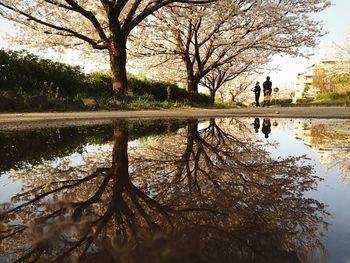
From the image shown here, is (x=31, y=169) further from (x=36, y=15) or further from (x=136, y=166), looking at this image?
(x=36, y=15)

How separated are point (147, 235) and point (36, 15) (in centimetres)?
1491

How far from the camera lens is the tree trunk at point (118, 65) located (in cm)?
1285

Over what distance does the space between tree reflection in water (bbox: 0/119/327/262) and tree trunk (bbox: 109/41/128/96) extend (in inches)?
428

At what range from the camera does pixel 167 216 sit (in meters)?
1.38

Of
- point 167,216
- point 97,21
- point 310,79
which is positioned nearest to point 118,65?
point 97,21

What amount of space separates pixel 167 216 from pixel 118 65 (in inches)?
480

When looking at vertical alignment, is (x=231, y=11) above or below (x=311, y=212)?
above

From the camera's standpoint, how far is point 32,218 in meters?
1.37

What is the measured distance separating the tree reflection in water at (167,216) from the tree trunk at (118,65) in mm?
10860

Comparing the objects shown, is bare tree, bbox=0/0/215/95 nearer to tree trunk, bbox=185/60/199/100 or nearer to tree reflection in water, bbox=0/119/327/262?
tree trunk, bbox=185/60/199/100

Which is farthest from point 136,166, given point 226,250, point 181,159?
point 226,250

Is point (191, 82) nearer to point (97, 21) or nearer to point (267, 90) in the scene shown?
point (267, 90)

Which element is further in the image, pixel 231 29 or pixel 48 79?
pixel 231 29

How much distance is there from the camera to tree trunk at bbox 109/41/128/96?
12.9m
